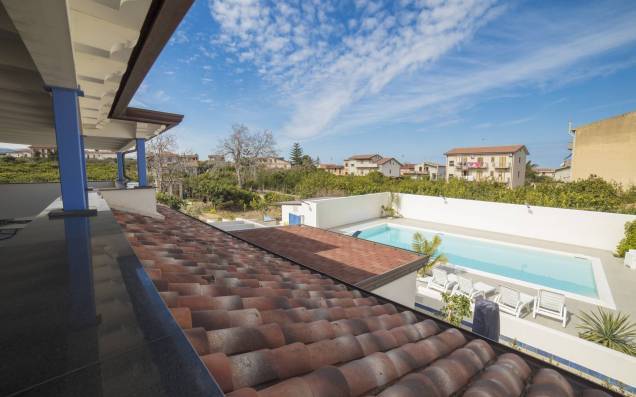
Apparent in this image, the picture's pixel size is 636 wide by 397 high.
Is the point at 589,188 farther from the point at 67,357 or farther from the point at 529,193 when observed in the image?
the point at 67,357

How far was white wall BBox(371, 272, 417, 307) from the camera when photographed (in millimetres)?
5618

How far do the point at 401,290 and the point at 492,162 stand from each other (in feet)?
150

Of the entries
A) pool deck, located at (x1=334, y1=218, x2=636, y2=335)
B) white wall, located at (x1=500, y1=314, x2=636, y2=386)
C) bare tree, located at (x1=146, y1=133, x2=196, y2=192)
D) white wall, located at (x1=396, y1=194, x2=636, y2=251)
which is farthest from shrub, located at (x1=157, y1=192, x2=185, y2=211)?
white wall, located at (x1=500, y1=314, x2=636, y2=386)

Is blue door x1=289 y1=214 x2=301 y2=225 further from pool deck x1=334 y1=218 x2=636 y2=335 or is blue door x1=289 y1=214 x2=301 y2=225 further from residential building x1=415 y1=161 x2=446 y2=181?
residential building x1=415 y1=161 x2=446 y2=181

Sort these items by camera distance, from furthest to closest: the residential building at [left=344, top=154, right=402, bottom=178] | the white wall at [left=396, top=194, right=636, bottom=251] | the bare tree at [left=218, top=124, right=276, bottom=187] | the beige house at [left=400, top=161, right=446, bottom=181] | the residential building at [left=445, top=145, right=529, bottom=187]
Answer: the beige house at [left=400, top=161, right=446, bottom=181]
the residential building at [left=344, top=154, right=402, bottom=178]
the residential building at [left=445, top=145, right=529, bottom=187]
the bare tree at [left=218, top=124, right=276, bottom=187]
the white wall at [left=396, top=194, right=636, bottom=251]

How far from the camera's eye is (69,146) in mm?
3379

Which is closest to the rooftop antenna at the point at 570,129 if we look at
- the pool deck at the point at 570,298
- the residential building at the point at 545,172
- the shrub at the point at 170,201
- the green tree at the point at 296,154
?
the pool deck at the point at 570,298

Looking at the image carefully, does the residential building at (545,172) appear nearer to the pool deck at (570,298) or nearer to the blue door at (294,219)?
the pool deck at (570,298)

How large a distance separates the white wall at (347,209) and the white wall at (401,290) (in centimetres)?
945

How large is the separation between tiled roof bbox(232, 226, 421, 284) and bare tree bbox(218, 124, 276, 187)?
23.7 m

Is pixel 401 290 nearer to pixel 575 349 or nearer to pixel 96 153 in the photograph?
pixel 575 349

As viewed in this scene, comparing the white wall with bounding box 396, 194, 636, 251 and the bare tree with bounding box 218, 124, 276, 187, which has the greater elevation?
the bare tree with bounding box 218, 124, 276, 187

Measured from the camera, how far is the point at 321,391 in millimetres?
1117

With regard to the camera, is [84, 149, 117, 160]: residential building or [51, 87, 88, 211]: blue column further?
[84, 149, 117, 160]: residential building
